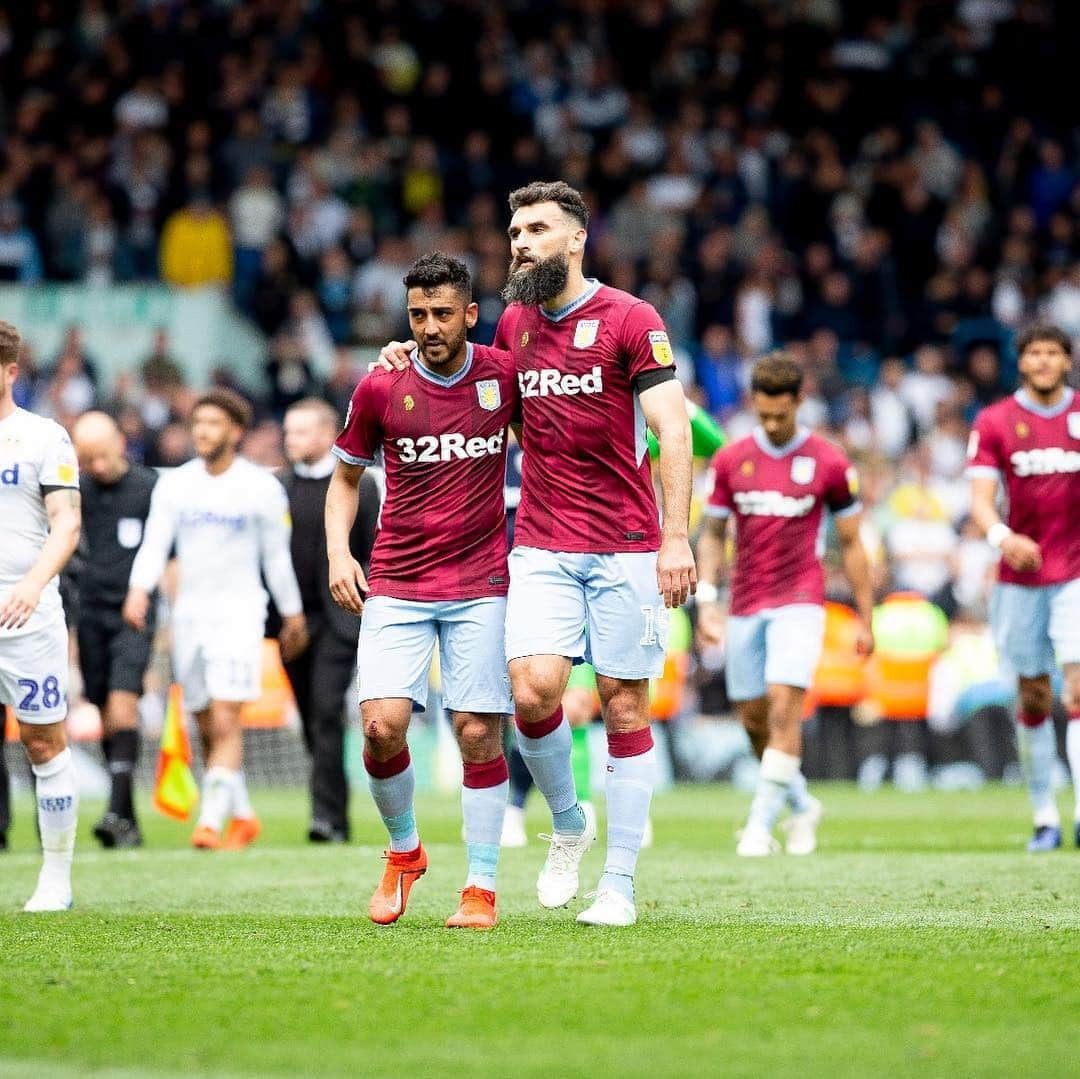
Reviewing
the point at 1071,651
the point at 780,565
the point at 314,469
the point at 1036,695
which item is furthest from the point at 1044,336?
the point at 314,469

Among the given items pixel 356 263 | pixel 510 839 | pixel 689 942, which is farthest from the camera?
pixel 356 263

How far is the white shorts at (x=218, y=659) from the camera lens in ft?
41.3

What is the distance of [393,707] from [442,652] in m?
0.31

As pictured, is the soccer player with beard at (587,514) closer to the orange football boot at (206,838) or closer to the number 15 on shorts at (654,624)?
the number 15 on shorts at (654,624)

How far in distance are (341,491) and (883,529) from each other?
1360 cm

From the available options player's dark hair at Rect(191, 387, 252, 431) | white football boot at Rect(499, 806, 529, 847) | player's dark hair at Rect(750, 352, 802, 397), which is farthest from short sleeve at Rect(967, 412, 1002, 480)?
Result: player's dark hair at Rect(191, 387, 252, 431)

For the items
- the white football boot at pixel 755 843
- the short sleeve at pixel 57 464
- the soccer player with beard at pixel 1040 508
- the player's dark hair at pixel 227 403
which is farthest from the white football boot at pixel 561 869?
the player's dark hair at pixel 227 403

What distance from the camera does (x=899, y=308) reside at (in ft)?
79.7

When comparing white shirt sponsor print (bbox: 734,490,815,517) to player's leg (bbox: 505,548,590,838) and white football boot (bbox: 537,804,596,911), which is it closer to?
white football boot (bbox: 537,804,596,911)

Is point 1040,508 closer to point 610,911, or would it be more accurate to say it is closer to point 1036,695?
point 1036,695

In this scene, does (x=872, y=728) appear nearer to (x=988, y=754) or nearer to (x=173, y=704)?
(x=988, y=754)

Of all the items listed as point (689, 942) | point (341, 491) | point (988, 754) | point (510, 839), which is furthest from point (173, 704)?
point (988, 754)

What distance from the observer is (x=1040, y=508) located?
38.2ft

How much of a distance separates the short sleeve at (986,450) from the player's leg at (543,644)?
470cm
